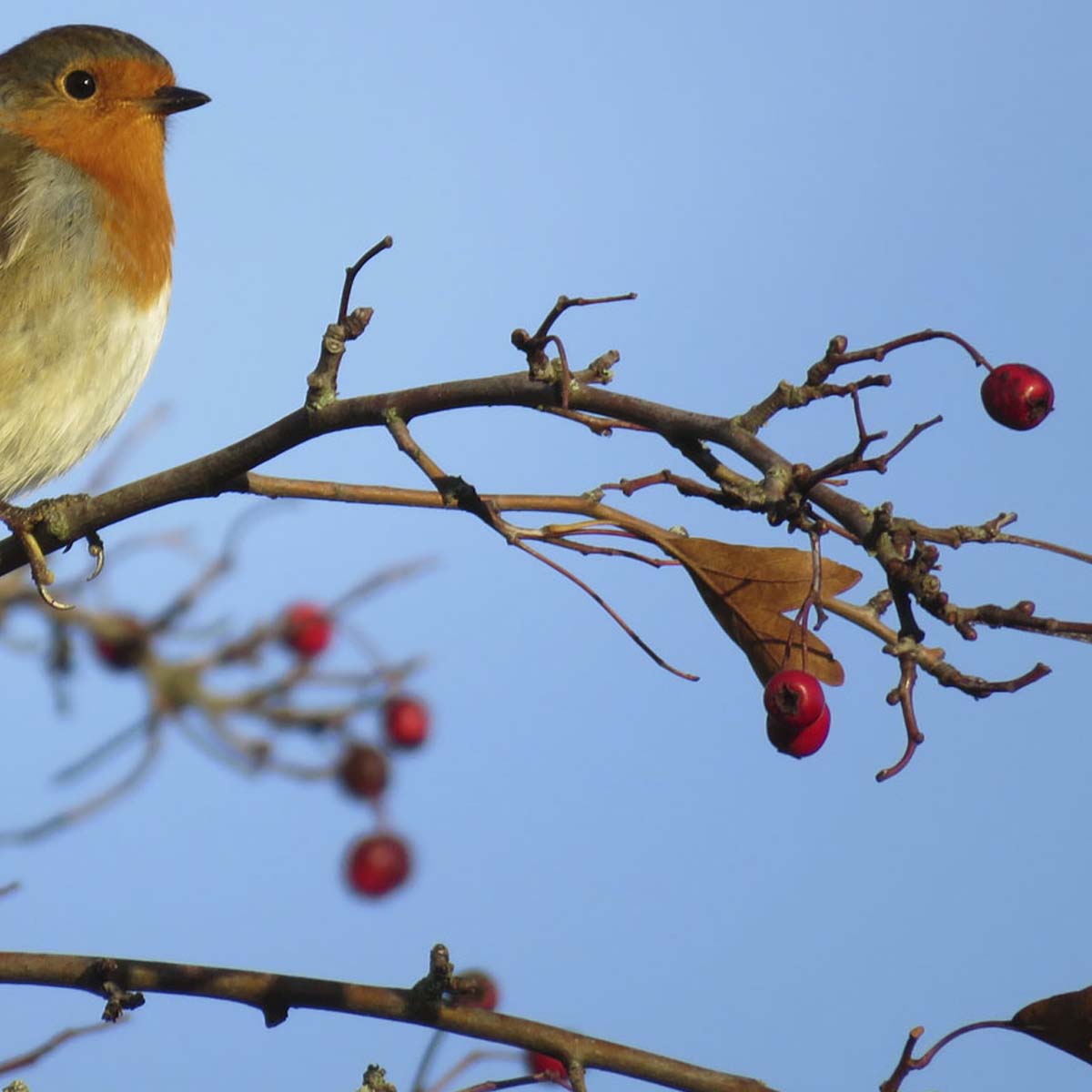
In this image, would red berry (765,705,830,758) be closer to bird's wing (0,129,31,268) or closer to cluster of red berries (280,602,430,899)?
cluster of red berries (280,602,430,899)

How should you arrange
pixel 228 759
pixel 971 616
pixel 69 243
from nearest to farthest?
pixel 971 616 → pixel 69 243 → pixel 228 759

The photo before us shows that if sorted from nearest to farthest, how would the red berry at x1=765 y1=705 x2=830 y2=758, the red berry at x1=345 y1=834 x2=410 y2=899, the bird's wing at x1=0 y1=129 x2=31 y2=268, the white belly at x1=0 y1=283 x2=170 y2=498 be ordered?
the red berry at x1=765 y1=705 x2=830 y2=758 → the white belly at x1=0 y1=283 x2=170 y2=498 → the bird's wing at x1=0 y1=129 x2=31 y2=268 → the red berry at x1=345 y1=834 x2=410 y2=899

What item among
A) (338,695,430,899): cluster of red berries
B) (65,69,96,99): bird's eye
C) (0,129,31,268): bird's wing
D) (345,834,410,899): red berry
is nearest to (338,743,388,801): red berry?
(338,695,430,899): cluster of red berries

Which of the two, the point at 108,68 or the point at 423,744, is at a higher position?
the point at 108,68

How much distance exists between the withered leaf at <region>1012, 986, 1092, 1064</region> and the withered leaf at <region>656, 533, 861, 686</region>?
0.45 metres

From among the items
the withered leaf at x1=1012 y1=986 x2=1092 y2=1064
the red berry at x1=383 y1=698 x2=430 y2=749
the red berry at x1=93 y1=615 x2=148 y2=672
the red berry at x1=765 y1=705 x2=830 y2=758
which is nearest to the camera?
the withered leaf at x1=1012 y1=986 x2=1092 y2=1064

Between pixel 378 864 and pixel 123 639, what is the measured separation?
964 mm

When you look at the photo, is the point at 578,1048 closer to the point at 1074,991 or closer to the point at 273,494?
the point at 1074,991

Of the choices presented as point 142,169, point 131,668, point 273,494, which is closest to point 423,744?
point 131,668

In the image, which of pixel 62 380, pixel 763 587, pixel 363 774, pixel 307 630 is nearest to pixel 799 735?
pixel 763 587

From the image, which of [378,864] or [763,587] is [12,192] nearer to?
[378,864]

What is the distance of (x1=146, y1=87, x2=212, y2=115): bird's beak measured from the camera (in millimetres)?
3848

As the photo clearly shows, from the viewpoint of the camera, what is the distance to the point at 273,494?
2.07 m

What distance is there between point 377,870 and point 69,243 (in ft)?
5.32
